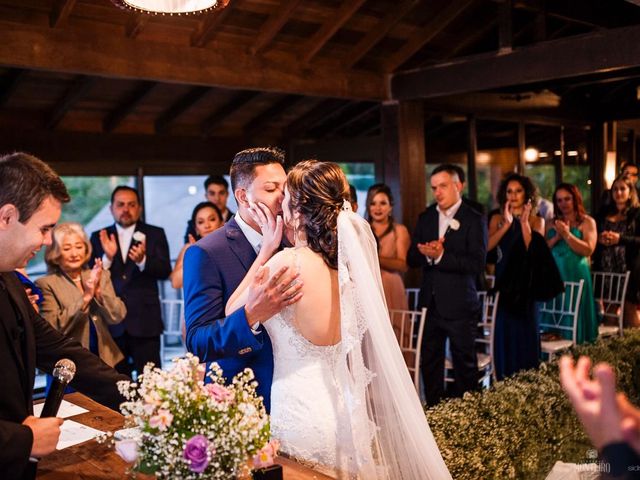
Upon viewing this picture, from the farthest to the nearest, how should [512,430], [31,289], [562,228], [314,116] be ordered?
[314,116] < [562,228] < [31,289] < [512,430]

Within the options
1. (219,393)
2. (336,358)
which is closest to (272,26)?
(336,358)

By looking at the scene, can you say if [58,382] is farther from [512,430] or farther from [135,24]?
[135,24]

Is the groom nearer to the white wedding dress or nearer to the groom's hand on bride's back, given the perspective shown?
the groom's hand on bride's back

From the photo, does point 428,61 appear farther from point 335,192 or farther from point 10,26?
point 335,192

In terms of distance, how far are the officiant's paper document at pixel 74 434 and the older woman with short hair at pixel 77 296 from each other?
167 cm

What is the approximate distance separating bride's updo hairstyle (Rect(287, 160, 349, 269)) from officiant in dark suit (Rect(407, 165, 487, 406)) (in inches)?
94.4

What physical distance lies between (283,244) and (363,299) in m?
0.57

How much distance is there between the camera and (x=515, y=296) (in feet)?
16.8

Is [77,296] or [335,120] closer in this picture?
[77,296]

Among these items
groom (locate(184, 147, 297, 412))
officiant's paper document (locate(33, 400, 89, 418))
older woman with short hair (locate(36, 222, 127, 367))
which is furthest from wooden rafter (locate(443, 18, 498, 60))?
officiant's paper document (locate(33, 400, 89, 418))

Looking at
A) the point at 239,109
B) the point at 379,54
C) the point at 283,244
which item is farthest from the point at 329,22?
the point at 283,244

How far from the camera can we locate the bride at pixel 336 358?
2.33 m

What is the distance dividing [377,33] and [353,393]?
418cm

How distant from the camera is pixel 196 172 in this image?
24.7 ft
